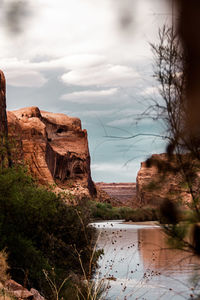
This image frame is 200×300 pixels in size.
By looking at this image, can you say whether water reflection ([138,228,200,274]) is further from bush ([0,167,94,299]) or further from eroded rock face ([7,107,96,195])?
eroded rock face ([7,107,96,195])

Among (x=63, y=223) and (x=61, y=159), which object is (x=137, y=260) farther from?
(x=61, y=159)

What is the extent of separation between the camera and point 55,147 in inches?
2854

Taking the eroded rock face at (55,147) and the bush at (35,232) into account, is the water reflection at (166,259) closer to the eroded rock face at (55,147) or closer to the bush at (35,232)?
the bush at (35,232)

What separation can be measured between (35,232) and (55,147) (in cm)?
6011

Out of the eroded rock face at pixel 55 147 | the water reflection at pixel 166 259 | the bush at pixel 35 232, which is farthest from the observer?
the eroded rock face at pixel 55 147

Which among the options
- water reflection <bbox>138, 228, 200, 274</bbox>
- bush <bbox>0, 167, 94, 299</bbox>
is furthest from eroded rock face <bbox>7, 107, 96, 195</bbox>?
bush <bbox>0, 167, 94, 299</bbox>

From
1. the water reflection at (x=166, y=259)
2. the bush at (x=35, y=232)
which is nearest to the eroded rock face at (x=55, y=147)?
the water reflection at (x=166, y=259)

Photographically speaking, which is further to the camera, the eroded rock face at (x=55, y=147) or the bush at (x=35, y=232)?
the eroded rock face at (x=55, y=147)

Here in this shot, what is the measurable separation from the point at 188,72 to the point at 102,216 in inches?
2161

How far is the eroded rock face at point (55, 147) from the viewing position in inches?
2203

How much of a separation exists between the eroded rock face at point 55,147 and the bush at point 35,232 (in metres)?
38.6

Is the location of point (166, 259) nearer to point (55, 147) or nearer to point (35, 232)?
point (35, 232)

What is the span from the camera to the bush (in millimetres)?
10773

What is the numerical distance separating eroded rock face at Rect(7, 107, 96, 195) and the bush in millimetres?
38600
